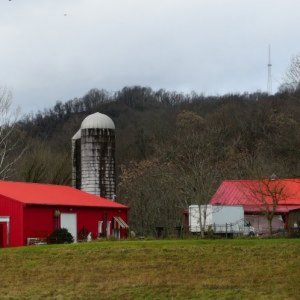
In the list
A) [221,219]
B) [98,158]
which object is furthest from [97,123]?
[221,219]

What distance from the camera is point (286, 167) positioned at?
5775 cm

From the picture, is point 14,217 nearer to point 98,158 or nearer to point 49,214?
point 49,214

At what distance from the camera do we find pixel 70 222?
40312mm

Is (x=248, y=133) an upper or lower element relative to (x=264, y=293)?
upper

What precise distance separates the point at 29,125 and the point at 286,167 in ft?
251

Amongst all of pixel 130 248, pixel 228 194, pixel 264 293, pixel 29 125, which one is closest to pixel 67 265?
pixel 130 248

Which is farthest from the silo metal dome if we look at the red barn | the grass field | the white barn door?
the grass field

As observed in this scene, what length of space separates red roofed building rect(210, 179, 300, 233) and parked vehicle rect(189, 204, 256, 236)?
2418 mm

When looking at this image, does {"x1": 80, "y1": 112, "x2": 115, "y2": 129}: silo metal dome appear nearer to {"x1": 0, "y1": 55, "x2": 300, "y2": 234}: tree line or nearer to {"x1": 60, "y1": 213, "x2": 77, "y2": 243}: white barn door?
{"x1": 0, "y1": 55, "x2": 300, "y2": 234}: tree line

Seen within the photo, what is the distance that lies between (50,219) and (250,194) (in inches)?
649

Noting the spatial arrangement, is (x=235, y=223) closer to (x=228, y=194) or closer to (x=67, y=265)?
(x=228, y=194)

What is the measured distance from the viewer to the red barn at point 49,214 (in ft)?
121

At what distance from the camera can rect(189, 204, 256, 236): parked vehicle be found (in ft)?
134

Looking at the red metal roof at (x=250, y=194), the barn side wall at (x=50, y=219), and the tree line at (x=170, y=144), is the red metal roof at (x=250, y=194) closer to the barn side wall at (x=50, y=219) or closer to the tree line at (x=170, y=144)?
the tree line at (x=170, y=144)
